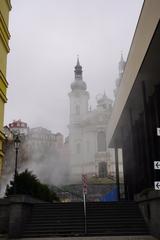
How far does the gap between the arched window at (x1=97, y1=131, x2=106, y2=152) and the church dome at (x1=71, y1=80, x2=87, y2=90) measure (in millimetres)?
14877

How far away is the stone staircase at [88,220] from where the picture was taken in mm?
16094

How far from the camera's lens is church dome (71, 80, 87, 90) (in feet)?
293

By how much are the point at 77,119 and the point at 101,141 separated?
938 centimetres

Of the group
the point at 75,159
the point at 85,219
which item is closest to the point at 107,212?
the point at 85,219

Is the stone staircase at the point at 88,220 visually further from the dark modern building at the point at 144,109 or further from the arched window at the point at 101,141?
the arched window at the point at 101,141

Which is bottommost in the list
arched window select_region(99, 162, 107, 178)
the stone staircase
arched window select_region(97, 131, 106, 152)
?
the stone staircase

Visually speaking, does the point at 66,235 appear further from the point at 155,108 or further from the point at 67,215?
the point at 155,108

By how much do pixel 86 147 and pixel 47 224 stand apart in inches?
2475

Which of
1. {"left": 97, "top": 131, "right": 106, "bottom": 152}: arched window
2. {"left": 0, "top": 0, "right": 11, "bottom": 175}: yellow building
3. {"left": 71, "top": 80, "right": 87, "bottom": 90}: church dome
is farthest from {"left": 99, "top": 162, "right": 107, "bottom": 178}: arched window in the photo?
{"left": 0, "top": 0, "right": 11, "bottom": 175}: yellow building

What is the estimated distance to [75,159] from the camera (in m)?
79.6

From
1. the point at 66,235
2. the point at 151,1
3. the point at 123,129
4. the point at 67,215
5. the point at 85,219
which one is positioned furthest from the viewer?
the point at 123,129

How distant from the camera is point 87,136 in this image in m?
80.8

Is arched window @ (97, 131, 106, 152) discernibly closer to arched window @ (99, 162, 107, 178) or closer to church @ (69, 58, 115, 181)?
church @ (69, 58, 115, 181)

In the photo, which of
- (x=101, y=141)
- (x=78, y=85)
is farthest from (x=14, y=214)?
(x=78, y=85)
